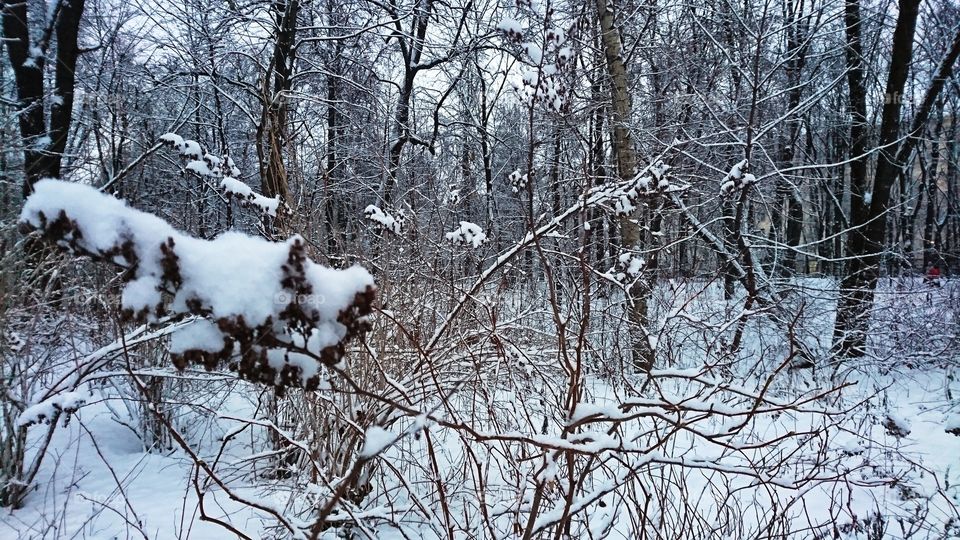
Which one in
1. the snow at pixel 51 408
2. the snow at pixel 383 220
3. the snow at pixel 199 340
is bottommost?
the snow at pixel 51 408

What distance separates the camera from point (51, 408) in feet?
6.76

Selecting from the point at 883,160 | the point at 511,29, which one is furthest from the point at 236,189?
the point at 883,160

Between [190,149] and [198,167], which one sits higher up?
[190,149]

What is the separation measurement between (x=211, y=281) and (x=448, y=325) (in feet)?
5.98

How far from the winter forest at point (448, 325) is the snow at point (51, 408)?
1cm

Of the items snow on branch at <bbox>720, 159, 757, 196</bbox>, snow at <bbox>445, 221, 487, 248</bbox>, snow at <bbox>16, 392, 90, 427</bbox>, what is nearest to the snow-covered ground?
snow at <bbox>16, 392, 90, 427</bbox>

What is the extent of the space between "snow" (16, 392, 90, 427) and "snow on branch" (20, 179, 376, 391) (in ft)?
5.74

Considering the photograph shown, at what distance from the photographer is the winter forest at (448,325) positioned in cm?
112

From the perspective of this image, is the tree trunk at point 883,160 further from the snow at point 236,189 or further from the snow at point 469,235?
the snow at point 236,189

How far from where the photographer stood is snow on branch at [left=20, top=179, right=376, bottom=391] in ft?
2.49

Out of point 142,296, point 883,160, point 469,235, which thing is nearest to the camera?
point 142,296

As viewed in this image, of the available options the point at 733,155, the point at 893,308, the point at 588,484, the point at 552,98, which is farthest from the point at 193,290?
the point at 893,308

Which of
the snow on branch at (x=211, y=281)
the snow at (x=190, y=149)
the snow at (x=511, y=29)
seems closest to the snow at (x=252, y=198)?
the snow at (x=190, y=149)

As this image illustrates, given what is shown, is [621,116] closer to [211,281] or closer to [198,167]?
[198,167]
